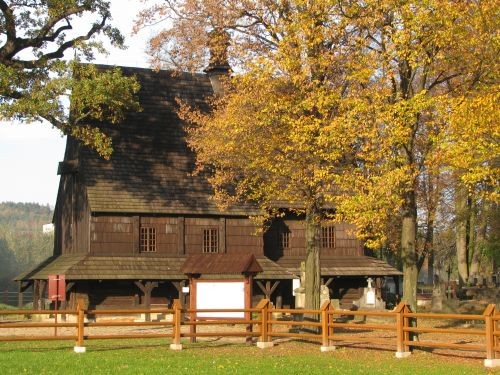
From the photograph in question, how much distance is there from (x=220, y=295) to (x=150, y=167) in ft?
51.1

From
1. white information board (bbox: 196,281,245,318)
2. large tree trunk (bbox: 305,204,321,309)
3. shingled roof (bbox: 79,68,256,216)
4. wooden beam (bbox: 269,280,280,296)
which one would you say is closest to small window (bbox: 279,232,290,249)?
shingled roof (bbox: 79,68,256,216)

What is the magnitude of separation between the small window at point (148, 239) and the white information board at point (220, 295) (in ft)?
45.9

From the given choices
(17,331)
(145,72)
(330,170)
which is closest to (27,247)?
(145,72)

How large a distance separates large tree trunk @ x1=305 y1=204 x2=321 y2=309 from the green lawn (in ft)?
15.8

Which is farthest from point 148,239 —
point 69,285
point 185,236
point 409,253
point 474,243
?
point 474,243

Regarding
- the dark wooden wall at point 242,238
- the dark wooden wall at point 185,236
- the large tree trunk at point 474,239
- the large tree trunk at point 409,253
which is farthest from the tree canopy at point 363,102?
the large tree trunk at point 474,239

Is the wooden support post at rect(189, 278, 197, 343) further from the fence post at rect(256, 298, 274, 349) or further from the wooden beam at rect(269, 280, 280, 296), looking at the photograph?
the wooden beam at rect(269, 280, 280, 296)

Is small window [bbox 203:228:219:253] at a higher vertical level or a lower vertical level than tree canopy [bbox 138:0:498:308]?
lower

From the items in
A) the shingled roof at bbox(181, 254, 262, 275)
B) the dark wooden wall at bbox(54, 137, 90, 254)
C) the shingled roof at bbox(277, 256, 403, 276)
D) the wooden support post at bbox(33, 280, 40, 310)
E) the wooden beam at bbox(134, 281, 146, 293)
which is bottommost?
the wooden support post at bbox(33, 280, 40, 310)

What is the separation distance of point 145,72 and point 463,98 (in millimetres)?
24986

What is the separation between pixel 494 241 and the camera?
48094 mm

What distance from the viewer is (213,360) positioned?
778 inches

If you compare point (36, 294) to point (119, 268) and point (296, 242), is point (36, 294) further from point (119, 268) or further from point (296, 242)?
point (296, 242)

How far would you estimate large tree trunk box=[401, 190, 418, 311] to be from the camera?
23958mm
